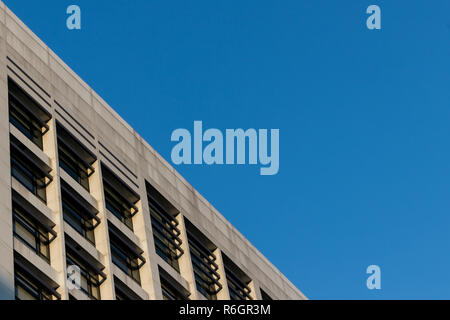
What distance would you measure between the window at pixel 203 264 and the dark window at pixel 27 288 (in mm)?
13789

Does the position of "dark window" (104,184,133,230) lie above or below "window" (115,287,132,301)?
above

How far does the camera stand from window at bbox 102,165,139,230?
45.2 metres

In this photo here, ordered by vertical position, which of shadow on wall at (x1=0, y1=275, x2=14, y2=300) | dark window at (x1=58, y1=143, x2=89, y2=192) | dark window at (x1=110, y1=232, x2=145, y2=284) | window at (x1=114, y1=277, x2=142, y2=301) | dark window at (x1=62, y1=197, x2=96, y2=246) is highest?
dark window at (x1=58, y1=143, x2=89, y2=192)

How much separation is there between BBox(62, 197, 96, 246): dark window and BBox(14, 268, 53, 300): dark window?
5.27 m

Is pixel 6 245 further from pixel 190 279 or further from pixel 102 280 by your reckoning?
pixel 190 279

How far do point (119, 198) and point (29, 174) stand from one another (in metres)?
7.74

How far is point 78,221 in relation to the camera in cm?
4094

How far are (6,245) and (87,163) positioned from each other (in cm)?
1181

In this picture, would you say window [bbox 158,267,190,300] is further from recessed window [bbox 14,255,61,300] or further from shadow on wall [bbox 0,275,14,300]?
shadow on wall [bbox 0,275,14,300]

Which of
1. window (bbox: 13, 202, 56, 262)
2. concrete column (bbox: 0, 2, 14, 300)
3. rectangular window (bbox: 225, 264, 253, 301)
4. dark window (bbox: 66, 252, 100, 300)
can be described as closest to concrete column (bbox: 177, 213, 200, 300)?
rectangular window (bbox: 225, 264, 253, 301)

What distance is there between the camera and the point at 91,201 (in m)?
42.3

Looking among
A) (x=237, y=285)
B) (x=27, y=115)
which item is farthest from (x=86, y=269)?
(x=237, y=285)
